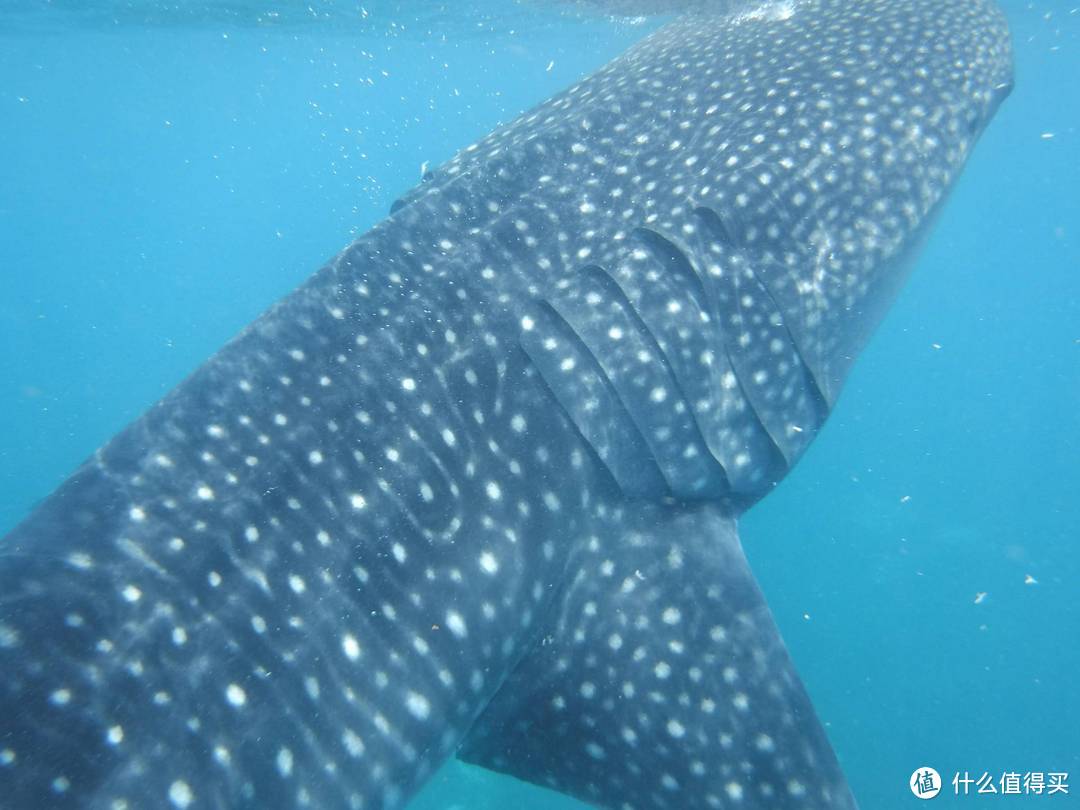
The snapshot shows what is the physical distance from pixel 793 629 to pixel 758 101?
41.9 feet

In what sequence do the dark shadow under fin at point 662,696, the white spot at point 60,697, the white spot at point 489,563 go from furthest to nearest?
the white spot at point 489,563 < the dark shadow under fin at point 662,696 < the white spot at point 60,697

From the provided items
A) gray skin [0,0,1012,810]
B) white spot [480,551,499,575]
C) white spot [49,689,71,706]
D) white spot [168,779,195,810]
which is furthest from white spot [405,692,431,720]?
white spot [49,689,71,706]

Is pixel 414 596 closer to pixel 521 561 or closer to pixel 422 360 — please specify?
pixel 521 561

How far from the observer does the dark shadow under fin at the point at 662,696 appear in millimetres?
→ 2729

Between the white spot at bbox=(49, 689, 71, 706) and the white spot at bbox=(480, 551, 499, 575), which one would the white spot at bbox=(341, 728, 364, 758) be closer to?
the white spot at bbox=(480, 551, 499, 575)

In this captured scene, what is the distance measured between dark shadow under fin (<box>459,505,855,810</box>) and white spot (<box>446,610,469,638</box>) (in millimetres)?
411

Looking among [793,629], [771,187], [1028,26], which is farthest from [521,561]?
[1028,26]

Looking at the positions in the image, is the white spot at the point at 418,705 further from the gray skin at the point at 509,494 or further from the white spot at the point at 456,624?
the white spot at the point at 456,624

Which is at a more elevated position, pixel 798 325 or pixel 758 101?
pixel 758 101

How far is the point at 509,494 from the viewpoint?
293cm

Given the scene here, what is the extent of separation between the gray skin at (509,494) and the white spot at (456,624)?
16 mm

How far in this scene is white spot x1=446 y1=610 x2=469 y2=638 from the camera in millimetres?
2740

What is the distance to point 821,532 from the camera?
60.2 feet

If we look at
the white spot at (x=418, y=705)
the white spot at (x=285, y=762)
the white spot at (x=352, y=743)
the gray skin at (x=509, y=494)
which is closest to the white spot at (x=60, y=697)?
the gray skin at (x=509, y=494)
